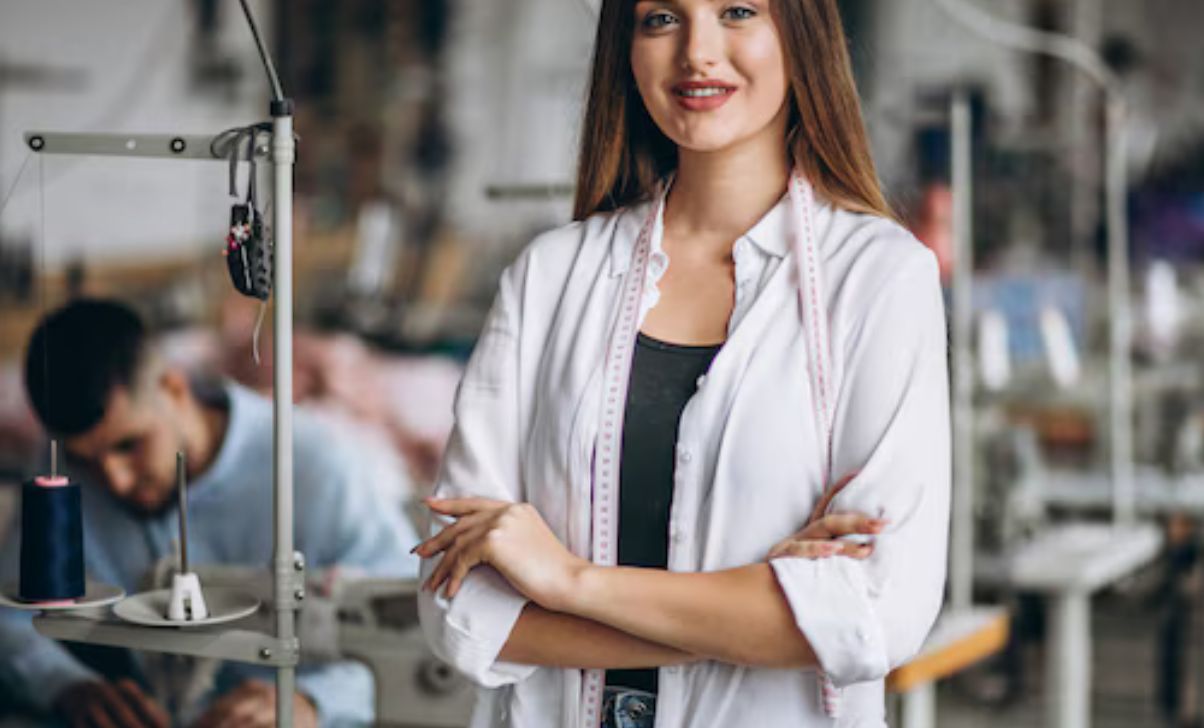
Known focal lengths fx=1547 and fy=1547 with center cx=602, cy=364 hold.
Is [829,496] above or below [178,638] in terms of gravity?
above

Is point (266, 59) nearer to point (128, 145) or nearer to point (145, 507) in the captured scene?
point (128, 145)

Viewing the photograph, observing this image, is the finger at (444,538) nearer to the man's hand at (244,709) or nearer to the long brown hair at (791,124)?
the long brown hair at (791,124)

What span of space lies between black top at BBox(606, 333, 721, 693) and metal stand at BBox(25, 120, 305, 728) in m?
0.44

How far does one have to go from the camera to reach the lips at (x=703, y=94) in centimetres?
127

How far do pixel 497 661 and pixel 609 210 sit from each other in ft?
1.37

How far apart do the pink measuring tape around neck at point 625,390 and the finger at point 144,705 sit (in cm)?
116

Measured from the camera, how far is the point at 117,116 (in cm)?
295

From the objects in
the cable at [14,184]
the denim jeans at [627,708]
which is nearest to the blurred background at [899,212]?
the cable at [14,184]

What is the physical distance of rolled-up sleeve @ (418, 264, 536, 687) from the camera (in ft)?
4.15

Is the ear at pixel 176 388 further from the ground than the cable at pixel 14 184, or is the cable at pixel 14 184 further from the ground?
the cable at pixel 14 184

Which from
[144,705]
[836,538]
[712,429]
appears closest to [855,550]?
[836,538]

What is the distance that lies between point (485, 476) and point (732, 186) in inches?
12.9

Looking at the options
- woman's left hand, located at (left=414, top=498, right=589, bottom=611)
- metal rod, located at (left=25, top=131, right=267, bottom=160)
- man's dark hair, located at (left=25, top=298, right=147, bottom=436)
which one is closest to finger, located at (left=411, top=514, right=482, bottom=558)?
woman's left hand, located at (left=414, top=498, right=589, bottom=611)

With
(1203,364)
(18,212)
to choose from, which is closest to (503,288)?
(18,212)
